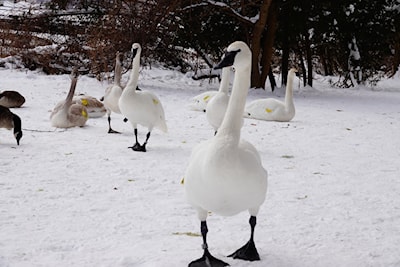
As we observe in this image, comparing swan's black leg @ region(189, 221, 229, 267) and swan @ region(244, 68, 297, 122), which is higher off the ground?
swan @ region(244, 68, 297, 122)

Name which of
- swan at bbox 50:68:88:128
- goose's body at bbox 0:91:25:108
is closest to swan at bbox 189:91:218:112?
swan at bbox 50:68:88:128

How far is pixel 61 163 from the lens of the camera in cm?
561

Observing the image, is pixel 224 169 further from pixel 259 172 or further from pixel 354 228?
pixel 354 228

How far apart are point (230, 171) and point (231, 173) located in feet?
0.04

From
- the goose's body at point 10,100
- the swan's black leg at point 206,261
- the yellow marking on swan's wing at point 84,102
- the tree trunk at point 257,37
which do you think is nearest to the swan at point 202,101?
the yellow marking on swan's wing at point 84,102

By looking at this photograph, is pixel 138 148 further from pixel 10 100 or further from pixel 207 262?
pixel 10 100

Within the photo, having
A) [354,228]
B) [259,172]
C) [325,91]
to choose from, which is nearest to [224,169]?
[259,172]

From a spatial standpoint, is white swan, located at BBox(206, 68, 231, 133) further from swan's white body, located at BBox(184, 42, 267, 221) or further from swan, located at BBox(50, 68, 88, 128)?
swan's white body, located at BBox(184, 42, 267, 221)

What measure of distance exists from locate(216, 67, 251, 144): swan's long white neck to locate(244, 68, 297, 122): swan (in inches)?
227

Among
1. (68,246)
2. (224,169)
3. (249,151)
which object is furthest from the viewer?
(68,246)

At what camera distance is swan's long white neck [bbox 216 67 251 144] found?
10.1ft

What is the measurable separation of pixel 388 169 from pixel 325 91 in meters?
10.0

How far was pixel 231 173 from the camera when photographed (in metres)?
2.92

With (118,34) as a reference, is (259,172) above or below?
below
